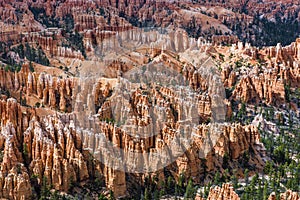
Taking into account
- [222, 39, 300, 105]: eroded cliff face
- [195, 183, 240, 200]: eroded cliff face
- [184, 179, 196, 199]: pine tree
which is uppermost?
[222, 39, 300, 105]: eroded cliff face

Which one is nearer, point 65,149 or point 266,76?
point 65,149

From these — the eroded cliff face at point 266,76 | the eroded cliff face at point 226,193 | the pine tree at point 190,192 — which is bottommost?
the pine tree at point 190,192

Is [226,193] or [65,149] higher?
[65,149]

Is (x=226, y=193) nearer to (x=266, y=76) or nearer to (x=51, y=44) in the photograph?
(x=266, y=76)

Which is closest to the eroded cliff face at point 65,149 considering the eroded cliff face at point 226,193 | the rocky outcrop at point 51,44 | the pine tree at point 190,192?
the pine tree at point 190,192

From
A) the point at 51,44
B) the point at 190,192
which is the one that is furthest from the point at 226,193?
the point at 51,44

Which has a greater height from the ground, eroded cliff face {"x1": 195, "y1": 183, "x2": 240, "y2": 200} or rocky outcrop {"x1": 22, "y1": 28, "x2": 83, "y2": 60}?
rocky outcrop {"x1": 22, "y1": 28, "x2": 83, "y2": 60}

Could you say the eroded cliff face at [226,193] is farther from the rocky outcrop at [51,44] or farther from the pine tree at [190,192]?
the rocky outcrop at [51,44]

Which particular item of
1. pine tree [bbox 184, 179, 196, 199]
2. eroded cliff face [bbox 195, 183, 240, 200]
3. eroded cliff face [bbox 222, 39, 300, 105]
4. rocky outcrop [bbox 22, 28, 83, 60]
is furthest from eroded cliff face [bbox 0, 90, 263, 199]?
rocky outcrop [bbox 22, 28, 83, 60]

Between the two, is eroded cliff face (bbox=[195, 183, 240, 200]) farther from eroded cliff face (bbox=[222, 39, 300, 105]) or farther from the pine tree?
eroded cliff face (bbox=[222, 39, 300, 105])

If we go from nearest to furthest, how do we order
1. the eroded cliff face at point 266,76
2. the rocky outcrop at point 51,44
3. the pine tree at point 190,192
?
the pine tree at point 190,192
the eroded cliff face at point 266,76
the rocky outcrop at point 51,44

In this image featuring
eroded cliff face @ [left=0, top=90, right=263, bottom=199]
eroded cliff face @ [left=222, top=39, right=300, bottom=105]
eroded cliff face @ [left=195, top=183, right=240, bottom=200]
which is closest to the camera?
eroded cliff face @ [left=195, top=183, right=240, bottom=200]

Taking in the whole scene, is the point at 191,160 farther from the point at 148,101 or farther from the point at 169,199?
the point at 148,101
